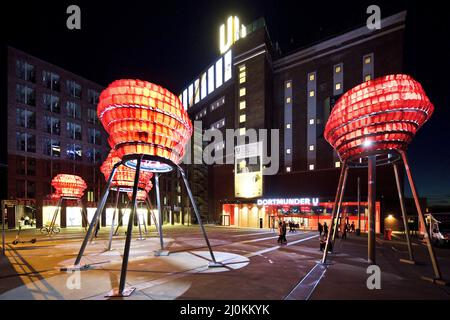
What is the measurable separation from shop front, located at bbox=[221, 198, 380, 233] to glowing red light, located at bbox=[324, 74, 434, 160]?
29.1 metres

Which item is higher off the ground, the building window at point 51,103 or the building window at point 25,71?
the building window at point 25,71

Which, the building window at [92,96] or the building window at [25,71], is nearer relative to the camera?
the building window at [25,71]

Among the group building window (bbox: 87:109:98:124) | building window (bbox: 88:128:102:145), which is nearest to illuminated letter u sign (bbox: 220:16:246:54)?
building window (bbox: 87:109:98:124)

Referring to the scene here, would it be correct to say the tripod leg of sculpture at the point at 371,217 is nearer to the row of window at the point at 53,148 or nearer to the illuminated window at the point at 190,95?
the row of window at the point at 53,148

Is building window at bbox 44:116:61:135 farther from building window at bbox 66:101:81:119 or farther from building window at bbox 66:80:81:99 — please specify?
building window at bbox 66:80:81:99

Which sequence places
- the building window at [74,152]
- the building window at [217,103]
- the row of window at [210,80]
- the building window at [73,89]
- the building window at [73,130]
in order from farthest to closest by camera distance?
the building window at [217,103] → the row of window at [210,80] → the building window at [73,89] → the building window at [73,130] → the building window at [74,152]

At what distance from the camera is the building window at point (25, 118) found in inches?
1839

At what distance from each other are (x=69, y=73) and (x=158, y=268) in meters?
55.9

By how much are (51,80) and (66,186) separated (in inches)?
1301

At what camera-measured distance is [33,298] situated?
8664mm

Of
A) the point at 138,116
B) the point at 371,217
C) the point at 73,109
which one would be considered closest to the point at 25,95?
the point at 73,109

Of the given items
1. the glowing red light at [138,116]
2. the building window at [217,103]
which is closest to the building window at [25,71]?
the building window at [217,103]
